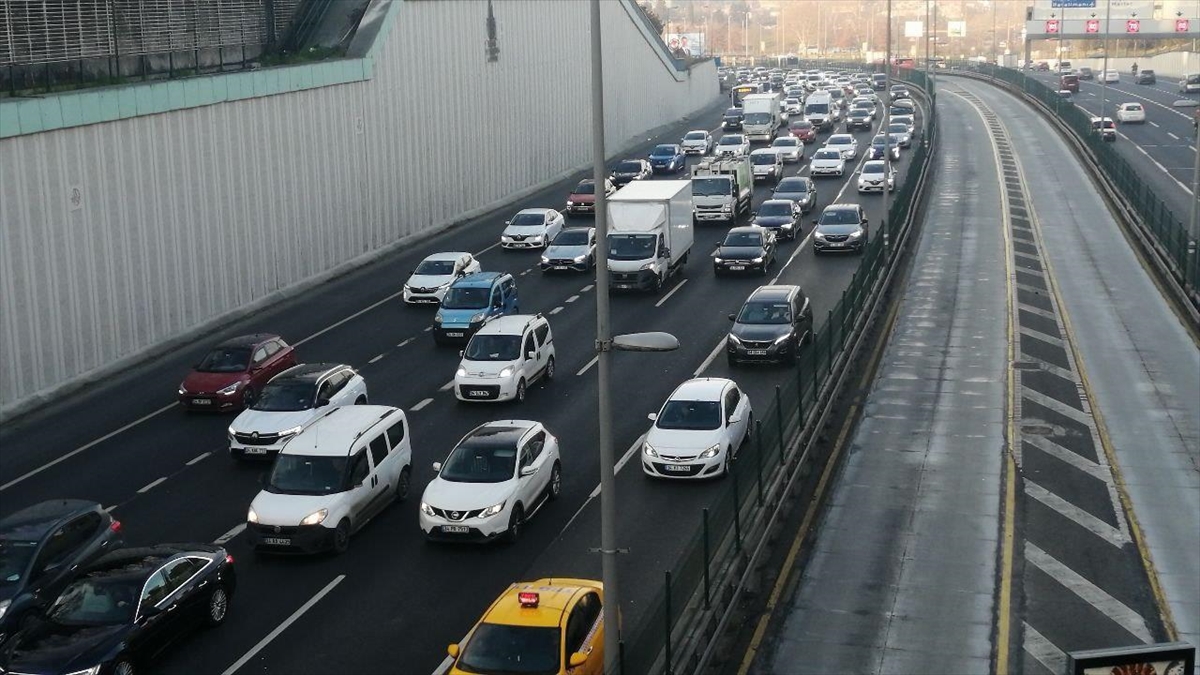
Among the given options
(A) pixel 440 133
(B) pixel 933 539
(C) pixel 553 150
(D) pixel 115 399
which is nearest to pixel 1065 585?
(B) pixel 933 539

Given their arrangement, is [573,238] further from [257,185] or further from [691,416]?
[691,416]

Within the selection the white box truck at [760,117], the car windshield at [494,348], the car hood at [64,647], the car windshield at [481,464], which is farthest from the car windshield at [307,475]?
the white box truck at [760,117]

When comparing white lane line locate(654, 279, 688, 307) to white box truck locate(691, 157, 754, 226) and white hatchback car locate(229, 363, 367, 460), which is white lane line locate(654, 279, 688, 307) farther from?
white hatchback car locate(229, 363, 367, 460)

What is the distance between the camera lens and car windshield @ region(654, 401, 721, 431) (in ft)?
83.6

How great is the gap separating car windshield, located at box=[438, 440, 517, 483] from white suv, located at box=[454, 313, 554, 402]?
718 centimetres

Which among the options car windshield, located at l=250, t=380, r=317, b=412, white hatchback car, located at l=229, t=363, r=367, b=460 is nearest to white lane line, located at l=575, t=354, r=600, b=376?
white hatchback car, located at l=229, t=363, r=367, b=460

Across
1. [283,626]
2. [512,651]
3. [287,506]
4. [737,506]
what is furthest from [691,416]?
[512,651]

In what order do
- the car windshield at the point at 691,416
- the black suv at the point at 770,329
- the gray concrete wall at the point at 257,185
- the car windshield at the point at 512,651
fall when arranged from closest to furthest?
the car windshield at the point at 512,651 < the car windshield at the point at 691,416 < the gray concrete wall at the point at 257,185 < the black suv at the point at 770,329

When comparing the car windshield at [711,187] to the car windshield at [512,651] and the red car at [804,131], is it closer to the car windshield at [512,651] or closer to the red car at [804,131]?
the red car at [804,131]

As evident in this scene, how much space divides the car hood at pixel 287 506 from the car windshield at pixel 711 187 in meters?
34.2

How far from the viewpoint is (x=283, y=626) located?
1964 cm

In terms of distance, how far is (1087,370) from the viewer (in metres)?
34.9

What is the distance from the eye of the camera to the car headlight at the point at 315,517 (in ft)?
71.6

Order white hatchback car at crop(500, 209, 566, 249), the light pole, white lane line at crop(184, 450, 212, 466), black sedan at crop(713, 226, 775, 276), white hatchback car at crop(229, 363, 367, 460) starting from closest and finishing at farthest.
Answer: the light pole < white hatchback car at crop(229, 363, 367, 460) < white lane line at crop(184, 450, 212, 466) < black sedan at crop(713, 226, 775, 276) < white hatchback car at crop(500, 209, 566, 249)
